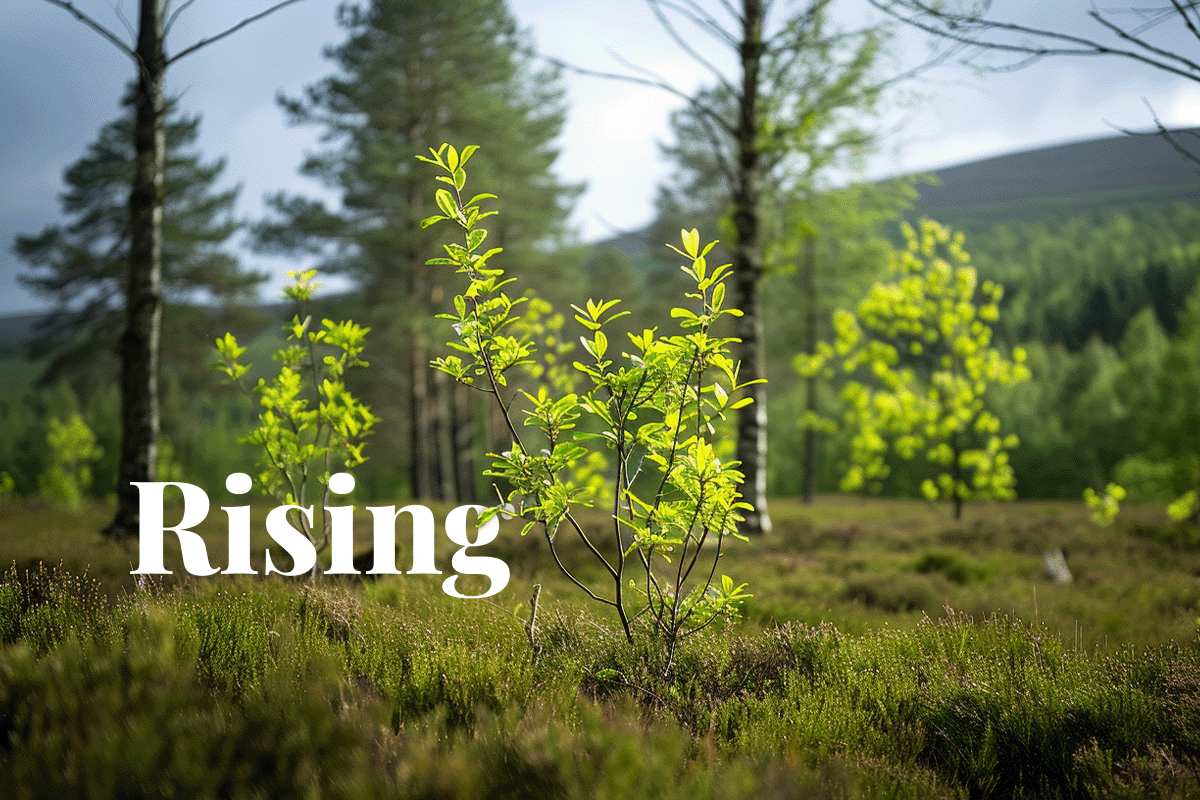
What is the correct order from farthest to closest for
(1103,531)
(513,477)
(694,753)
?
(1103,531) < (513,477) < (694,753)

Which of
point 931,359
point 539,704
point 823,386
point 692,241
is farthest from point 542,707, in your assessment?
point 823,386

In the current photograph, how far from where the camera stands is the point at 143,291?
7574 mm

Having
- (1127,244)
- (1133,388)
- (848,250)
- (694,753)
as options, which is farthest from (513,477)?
(1127,244)

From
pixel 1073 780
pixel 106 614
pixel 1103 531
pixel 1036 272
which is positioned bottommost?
pixel 1103 531

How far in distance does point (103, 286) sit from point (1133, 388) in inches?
1699

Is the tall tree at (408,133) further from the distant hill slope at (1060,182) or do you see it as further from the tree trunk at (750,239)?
the distant hill slope at (1060,182)

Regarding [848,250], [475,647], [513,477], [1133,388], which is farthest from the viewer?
[1133,388]

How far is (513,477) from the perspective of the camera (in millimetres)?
2975

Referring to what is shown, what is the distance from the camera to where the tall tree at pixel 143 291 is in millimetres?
7426

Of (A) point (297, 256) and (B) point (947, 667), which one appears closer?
(B) point (947, 667)

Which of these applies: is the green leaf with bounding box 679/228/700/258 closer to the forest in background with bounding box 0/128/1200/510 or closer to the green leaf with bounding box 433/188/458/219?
the green leaf with bounding box 433/188/458/219

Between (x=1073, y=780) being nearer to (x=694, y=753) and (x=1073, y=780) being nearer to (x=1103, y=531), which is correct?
(x=694, y=753)

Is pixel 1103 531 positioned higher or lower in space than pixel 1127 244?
lower

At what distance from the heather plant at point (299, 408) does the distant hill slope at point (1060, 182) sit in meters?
142
